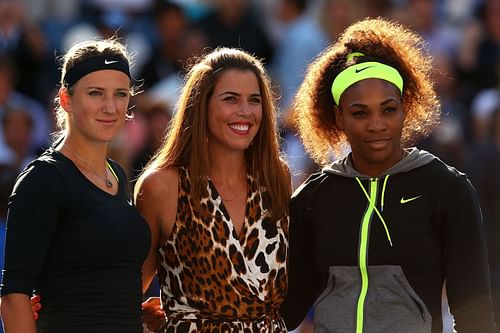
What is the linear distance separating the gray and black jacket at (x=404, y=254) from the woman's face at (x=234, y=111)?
57 centimetres

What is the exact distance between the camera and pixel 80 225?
4.95 meters

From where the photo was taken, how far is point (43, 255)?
4852 millimetres

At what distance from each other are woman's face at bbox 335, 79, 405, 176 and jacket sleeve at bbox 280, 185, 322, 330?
16.0 inches

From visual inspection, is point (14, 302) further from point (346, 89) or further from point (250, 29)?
point (250, 29)

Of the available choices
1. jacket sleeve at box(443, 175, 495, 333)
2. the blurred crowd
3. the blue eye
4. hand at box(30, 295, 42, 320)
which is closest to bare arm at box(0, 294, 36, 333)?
hand at box(30, 295, 42, 320)

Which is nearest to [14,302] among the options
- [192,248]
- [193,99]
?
[192,248]

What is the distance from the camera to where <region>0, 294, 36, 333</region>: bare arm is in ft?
15.7

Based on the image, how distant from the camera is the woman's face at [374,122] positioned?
5238 mm

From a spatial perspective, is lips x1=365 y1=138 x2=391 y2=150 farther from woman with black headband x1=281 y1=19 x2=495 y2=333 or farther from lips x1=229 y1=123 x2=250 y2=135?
lips x1=229 y1=123 x2=250 y2=135

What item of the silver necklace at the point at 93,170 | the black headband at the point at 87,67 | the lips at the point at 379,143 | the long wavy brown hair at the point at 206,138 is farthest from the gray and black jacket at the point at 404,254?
the black headband at the point at 87,67

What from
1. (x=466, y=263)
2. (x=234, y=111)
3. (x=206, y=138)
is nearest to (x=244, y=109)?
(x=234, y=111)

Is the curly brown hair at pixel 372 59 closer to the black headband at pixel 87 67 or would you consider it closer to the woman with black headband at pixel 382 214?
the woman with black headband at pixel 382 214

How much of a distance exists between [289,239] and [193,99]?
2.60 feet

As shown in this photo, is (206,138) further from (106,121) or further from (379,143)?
(379,143)
